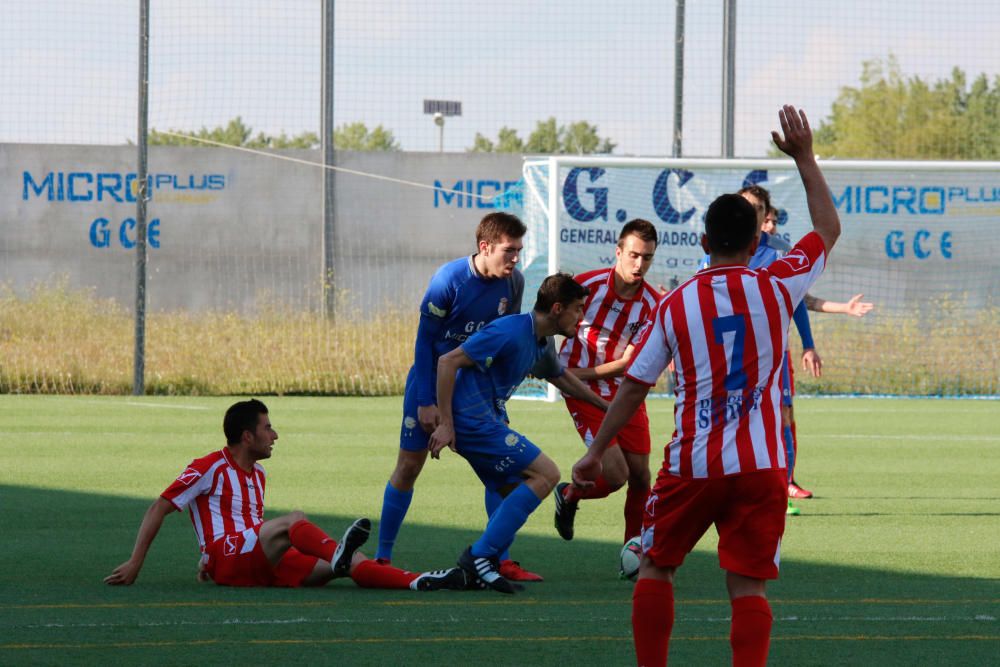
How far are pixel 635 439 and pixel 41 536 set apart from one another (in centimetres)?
339

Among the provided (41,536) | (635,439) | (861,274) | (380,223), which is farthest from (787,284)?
(380,223)

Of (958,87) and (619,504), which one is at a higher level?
(958,87)

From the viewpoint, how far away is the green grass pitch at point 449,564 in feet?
17.4

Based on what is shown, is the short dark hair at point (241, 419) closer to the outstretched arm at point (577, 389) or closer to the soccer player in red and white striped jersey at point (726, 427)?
the outstretched arm at point (577, 389)

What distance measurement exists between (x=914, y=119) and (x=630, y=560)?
130 feet

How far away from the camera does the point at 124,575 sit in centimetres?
650

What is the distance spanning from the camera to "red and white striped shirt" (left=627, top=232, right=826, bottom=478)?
4.50 meters

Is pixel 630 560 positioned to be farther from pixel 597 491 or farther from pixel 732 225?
pixel 732 225

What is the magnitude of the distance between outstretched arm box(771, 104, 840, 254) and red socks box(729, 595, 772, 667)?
1.21m

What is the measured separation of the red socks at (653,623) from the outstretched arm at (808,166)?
1272 millimetres

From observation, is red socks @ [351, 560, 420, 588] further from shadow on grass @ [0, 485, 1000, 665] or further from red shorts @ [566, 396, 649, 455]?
red shorts @ [566, 396, 649, 455]

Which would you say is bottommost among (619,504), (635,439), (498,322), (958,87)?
(619,504)

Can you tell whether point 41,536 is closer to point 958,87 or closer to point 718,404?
point 718,404

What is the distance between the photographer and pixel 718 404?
4.52 m
